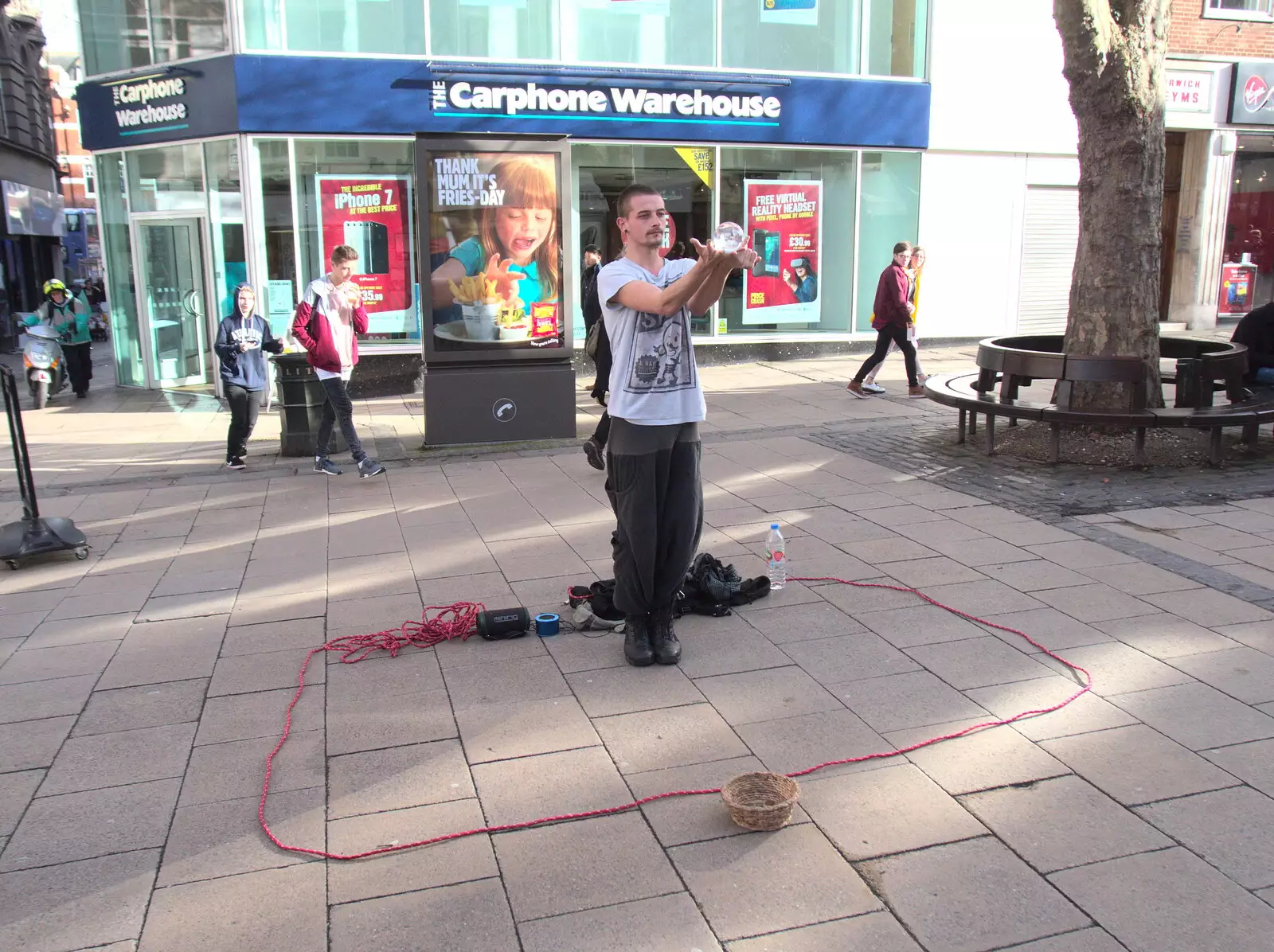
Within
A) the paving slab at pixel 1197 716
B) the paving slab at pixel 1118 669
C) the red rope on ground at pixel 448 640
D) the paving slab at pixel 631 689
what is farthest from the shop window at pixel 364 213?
the paving slab at pixel 1197 716

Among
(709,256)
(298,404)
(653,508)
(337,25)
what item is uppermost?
(337,25)

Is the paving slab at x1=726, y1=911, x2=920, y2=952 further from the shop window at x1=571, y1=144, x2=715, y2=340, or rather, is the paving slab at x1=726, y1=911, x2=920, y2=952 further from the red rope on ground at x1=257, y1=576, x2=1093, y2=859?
the shop window at x1=571, y1=144, x2=715, y2=340

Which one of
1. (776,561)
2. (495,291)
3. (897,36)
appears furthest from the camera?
(897,36)

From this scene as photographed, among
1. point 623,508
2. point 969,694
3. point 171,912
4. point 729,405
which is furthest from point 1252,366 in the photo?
point 171,912

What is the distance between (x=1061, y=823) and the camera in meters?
3.31

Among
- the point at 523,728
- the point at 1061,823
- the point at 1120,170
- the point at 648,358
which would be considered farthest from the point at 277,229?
the point at 1061,823

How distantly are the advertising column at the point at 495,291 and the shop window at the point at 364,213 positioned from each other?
3945 mm

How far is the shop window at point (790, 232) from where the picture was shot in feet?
48.6

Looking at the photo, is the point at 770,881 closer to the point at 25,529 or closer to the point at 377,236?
the point at 25,529

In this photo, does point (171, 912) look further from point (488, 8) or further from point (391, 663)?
point (488, 8)

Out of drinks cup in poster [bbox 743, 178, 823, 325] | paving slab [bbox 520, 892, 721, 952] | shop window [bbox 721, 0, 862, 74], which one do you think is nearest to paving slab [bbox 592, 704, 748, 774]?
paving slab [bbox 520, 892, 721, 952]

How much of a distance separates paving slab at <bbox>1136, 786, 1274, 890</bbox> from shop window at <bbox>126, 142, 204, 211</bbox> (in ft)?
41.9

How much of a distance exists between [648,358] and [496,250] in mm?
5570

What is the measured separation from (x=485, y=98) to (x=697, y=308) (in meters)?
9.84
